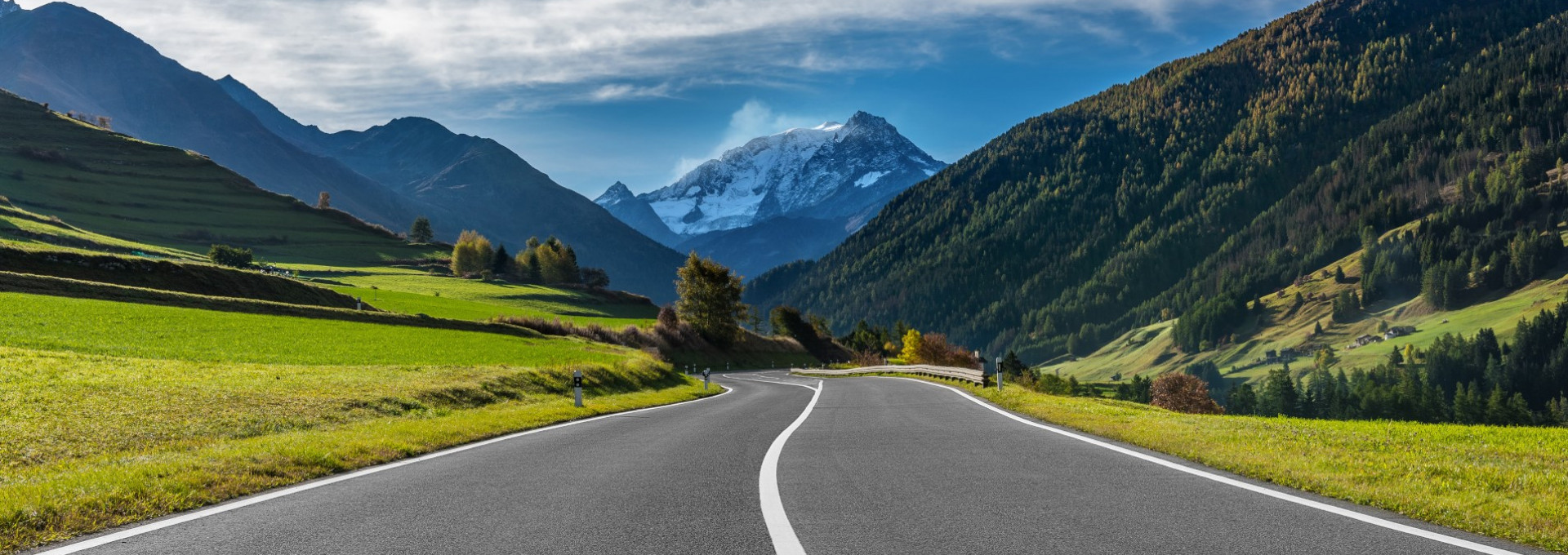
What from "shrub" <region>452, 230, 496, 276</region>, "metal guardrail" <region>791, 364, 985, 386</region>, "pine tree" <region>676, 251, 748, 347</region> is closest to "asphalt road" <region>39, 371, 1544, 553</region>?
"metal guardrail" <region>791, 364, 985, 386</region>

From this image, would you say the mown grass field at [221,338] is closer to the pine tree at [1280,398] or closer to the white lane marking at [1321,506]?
the white lane marking at [1321,506]

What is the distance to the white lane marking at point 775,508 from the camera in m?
5.65

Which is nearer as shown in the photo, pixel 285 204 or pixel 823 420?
pixel 823 420

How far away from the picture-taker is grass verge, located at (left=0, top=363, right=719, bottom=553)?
682cm

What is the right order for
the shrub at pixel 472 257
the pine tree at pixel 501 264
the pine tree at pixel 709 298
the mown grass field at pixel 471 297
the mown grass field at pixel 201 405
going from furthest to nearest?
1. the pine tree at pixel 501 264
2. the shrub at pixel 472 257
3. the pine tree at pixel 709 298
4. the mown grass field at pixel 471 297
5. the mown grass field at pixel 201 405

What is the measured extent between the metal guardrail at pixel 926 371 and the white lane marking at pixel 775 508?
23767mm

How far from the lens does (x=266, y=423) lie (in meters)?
14.8

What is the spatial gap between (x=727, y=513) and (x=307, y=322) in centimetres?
4239

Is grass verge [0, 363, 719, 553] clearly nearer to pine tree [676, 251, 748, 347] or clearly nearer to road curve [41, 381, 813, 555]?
→ road curve [41, 381, 813, 555]

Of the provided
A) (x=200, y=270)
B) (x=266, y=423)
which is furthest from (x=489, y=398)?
(x=200, y=270)

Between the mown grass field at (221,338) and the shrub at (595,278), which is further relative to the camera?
the shrub at (595,278)

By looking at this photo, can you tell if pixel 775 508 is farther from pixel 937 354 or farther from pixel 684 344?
pixel 937 354

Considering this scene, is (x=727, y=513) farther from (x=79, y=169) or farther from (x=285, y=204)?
(x=79, y=169)

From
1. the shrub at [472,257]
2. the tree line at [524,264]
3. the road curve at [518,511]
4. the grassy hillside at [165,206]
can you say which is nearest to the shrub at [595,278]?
the tree line at [524,264]
